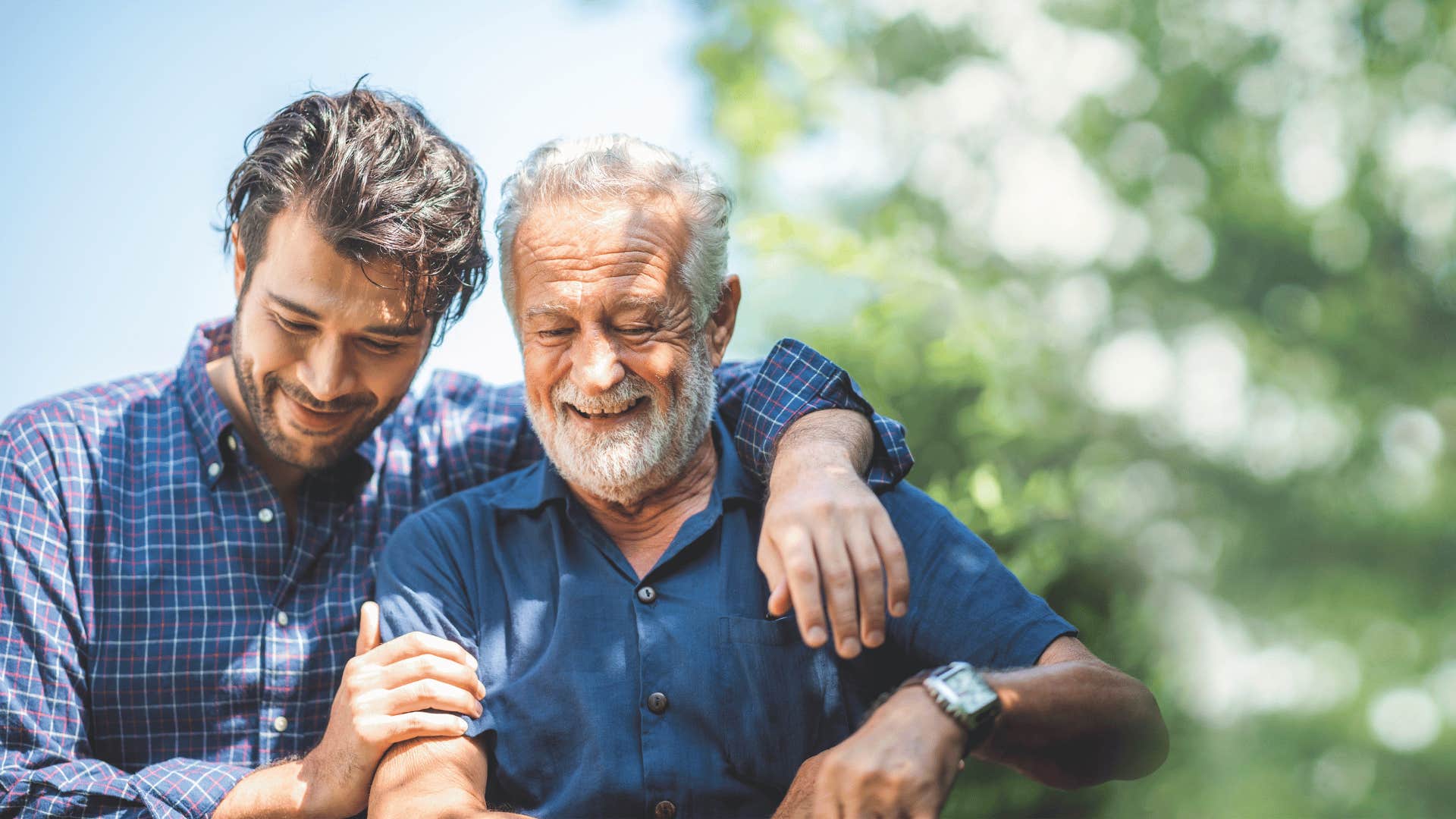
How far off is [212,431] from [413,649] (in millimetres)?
1003

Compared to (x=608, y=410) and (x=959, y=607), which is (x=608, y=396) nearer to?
(x=608, y=410)

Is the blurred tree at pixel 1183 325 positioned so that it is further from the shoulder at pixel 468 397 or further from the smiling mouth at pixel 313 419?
the smiling mouth at pixel 313 419

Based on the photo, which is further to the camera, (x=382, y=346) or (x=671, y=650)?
(x=382, y=346)

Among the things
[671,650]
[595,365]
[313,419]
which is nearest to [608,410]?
[595,365]

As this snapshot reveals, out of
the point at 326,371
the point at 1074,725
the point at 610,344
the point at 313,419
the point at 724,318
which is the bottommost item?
the point at 1074,725

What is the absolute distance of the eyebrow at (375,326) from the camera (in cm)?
243

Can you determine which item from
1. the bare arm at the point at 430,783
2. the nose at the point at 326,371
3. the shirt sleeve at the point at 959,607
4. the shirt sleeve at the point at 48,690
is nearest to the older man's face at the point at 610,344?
the nose at the point at 326,371

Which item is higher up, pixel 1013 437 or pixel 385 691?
pixel 1013 437

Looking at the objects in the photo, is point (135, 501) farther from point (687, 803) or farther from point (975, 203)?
point (975, 203)

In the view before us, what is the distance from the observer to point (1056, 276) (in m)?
5.42

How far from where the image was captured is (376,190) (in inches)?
98.0

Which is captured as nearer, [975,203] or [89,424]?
[89,424]

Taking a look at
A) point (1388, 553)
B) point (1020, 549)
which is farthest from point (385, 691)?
point (1388, 553)

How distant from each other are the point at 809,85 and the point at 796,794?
4321 millimetres
